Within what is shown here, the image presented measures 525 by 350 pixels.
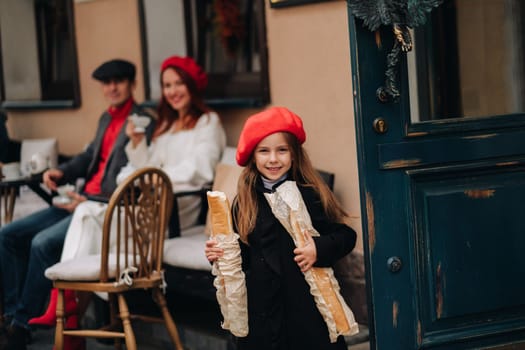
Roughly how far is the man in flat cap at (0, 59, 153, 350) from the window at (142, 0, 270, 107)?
0.63 m

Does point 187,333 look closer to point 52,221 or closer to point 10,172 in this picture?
point 52,221

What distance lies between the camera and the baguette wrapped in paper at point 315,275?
11.0ft

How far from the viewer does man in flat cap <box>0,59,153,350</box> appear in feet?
17.0

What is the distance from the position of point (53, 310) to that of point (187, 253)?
2.52ft

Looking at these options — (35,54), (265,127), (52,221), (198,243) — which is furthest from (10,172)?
(265,127)

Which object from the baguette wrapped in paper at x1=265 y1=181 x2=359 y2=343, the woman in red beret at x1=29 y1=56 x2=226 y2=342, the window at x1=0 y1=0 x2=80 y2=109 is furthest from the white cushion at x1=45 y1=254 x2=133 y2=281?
the window at x1=0 y1=0 x2=80 y2=109

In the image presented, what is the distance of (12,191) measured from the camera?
6062 mm

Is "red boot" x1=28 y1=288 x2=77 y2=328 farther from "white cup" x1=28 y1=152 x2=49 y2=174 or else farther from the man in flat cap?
"white cup" x1=28 y1=152 x2=49 y2=174

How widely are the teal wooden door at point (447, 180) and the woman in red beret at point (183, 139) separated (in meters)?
2.02

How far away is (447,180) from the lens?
372 centimetres

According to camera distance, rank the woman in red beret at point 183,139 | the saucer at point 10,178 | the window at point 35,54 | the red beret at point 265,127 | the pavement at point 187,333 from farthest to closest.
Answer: the window at point 35,54
the saucer at point 10,178
the woman in red beret at point 183,139
the pavement at point 187,333
the red beret at point 265,127

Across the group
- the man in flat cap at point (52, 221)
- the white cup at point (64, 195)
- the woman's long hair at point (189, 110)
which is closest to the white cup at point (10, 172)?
the man in flat cap at point (52, 221)

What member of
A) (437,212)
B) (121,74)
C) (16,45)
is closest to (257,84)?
(121,74)

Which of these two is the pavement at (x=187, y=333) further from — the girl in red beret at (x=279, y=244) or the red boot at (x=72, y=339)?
the girl in red beret at (x=279, y=244)
